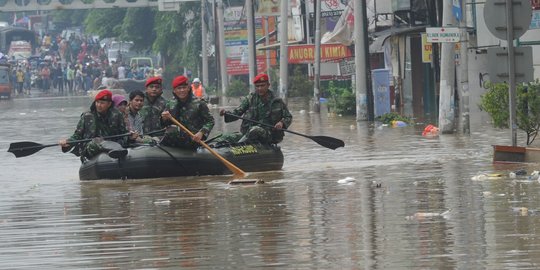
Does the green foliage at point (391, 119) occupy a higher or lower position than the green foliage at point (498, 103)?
lower

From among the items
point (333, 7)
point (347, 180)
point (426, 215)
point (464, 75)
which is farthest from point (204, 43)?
point (426, 215)

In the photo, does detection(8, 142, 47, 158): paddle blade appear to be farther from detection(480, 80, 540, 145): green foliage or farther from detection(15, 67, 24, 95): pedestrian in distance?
detection(15, 67, 24, 95): pedestrian in distance

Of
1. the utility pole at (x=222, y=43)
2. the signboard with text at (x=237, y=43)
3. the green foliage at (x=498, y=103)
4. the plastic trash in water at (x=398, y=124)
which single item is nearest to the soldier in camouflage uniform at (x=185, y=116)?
the green foliage at (x=498, y=103)

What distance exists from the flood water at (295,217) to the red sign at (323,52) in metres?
25.6

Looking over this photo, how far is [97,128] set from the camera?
21.2m

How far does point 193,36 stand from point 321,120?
39.3m

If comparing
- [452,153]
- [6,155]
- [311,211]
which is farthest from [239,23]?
[311,211]

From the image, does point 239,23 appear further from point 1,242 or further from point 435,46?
point 1,242

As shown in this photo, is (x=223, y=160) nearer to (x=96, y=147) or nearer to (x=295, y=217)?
(x=96, y=147)

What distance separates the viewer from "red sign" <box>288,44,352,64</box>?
50.2m

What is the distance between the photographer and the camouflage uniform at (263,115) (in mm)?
21797

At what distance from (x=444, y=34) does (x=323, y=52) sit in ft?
80.2

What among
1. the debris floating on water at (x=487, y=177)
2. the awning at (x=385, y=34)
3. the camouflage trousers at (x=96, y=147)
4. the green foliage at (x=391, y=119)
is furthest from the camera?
the awning at (x=385, y=34)

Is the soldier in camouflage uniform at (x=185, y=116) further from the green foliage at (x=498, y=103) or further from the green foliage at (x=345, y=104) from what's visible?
the green foliage at (x=345, y=104)
